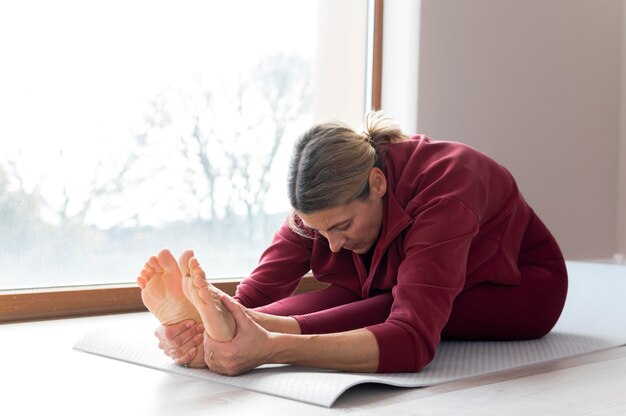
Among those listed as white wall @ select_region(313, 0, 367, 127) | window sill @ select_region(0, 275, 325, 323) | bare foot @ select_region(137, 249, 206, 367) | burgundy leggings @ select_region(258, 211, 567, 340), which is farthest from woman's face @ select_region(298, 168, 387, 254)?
white wall @ select_region(313, 0, 367, 127)

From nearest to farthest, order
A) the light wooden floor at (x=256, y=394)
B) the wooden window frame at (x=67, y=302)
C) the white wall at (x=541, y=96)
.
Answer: the light wooden floor at (x=256, y=394) → the wooden window frame at (x=67, y=302) → the white wall at (x=541, y=96)

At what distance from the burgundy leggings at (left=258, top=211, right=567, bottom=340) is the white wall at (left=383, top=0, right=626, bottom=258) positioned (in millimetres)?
1668

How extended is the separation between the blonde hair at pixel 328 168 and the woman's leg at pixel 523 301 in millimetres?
511

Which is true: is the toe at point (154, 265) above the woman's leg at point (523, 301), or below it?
above

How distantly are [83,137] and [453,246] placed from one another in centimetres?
170

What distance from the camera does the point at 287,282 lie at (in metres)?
2.26

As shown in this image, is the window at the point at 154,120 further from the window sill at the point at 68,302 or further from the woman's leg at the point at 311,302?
the woman's leg at the point at 311,302

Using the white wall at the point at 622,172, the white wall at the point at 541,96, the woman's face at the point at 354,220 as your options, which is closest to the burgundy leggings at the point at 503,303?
the woman's face at the point at 354,220

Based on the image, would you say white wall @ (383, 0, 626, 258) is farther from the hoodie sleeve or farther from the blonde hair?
the blonde hair

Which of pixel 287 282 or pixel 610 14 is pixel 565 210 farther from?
pixel 287 282

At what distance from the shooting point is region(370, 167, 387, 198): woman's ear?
1.94m

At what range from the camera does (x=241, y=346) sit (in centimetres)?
172

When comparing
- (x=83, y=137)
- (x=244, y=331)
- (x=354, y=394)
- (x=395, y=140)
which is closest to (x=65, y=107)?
(x=83, y=137)

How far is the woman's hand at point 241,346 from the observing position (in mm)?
1711
